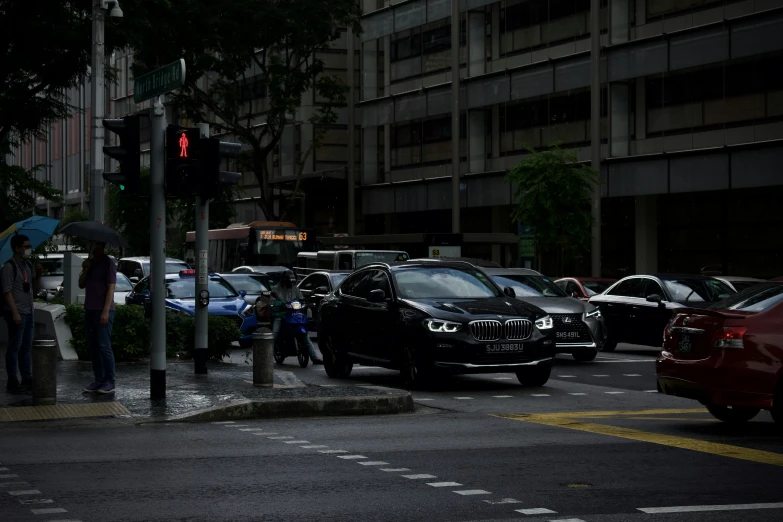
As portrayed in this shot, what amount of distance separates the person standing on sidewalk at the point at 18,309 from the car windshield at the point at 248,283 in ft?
49.2

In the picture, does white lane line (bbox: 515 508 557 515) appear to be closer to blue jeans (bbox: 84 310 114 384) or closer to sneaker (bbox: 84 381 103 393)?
blue jeans (bbox: 84 310 114 384)

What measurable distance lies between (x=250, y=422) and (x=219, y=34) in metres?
31.6

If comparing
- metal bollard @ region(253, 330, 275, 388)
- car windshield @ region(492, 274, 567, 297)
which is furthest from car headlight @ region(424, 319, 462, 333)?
car windshield @ region(492, 274, 567, 297)

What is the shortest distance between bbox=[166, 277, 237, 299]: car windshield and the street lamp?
376 cm

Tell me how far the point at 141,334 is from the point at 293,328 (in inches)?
Result: 104

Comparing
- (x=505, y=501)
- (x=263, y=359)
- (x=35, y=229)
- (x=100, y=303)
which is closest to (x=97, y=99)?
(x=35, y=229)

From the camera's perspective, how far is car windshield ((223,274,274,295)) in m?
31.9

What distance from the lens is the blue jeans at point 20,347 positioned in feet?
53.6

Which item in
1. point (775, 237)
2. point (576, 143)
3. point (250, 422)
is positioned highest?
point (576, 143)

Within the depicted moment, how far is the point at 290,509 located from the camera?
27.9 ft

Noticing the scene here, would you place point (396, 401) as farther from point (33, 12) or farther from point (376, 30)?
point (376, 30)

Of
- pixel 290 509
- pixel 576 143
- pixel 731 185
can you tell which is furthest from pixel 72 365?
pixel 576 143

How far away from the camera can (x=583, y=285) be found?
31250 millimetres

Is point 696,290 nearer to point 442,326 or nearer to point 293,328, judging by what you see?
point 293,328
